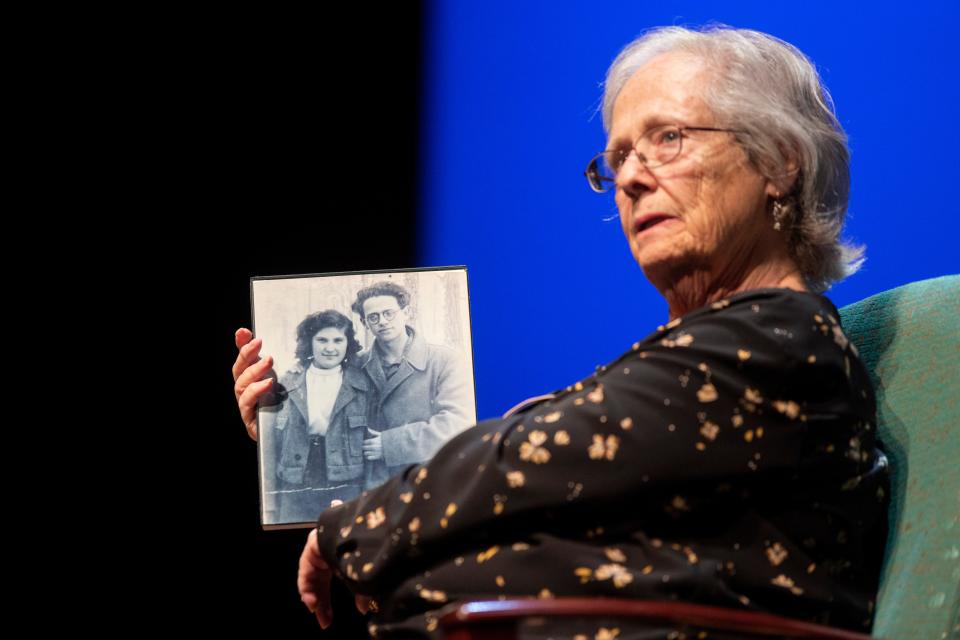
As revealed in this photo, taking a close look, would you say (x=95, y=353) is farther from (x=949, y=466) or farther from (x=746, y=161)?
(x=949, y=466)

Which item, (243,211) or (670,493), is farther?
(243,211)

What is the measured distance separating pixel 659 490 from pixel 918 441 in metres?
0.43

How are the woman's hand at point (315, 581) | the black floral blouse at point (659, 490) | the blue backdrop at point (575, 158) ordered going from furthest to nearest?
the blue backdrop at point (575, 158) < the woman's hand at point (315, 581) < the black floral blouse at point (659, 490)

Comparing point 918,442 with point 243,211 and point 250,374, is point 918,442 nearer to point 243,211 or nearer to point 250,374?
point 250,374

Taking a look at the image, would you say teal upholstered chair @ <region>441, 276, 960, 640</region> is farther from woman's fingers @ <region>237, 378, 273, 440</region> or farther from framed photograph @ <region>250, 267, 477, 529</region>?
woman's fingers @ <region>237, 378, 273, 440</region>

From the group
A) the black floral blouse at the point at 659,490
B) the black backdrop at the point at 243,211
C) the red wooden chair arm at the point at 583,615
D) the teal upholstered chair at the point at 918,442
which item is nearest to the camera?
the red wooden chair arm at the point at 583,615

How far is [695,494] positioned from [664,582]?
0.31 feet

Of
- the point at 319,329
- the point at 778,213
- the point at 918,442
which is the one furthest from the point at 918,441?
the point at 319,329

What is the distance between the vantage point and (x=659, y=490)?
1.03 metres

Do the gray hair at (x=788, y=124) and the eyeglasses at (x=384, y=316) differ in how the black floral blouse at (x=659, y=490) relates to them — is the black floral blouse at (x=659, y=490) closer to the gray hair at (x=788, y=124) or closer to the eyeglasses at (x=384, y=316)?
the gray hair at (x=788, y=124)

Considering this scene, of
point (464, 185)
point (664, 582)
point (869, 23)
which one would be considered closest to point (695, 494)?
point (664, 582)

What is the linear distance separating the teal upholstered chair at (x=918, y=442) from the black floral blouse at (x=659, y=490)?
0.08m

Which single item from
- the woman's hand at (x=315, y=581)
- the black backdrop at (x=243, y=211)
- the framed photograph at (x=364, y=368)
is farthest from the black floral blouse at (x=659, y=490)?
the black backdrop at (x=243, y=211)

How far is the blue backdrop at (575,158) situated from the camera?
5.36ft
